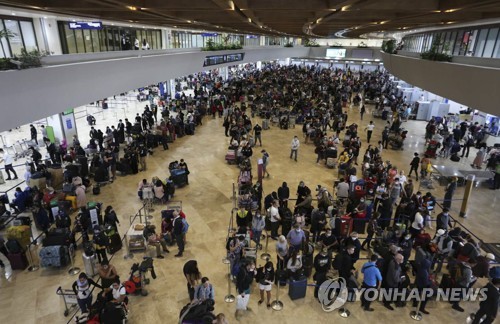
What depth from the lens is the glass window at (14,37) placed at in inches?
535

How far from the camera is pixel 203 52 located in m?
26.1

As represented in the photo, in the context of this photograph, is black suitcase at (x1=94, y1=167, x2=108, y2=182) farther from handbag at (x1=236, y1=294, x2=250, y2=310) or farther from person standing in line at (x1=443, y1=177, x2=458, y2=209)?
person standing in line at (x1=443, y1=177, x2=458, y2=209)

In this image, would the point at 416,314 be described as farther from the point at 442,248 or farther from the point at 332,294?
the point at 442,248

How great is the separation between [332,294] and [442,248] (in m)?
3.21

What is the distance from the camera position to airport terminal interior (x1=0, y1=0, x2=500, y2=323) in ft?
23.4

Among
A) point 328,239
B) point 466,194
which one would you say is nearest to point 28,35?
point 328,239

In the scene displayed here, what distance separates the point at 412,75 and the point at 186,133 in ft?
44.0

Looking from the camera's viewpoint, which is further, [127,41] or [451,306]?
[127,41]

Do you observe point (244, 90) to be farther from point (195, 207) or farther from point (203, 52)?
point (195, 207)

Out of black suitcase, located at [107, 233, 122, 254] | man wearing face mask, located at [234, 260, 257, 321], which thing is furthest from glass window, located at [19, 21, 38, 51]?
man wearing face mask, located at [234, 260, 257, 321]

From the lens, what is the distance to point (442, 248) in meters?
8.12

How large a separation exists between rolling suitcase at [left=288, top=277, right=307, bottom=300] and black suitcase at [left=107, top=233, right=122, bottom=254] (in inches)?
190

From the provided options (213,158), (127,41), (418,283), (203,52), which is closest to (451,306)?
(418,283)

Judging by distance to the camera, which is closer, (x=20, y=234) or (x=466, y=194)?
(x=20, y=234)
